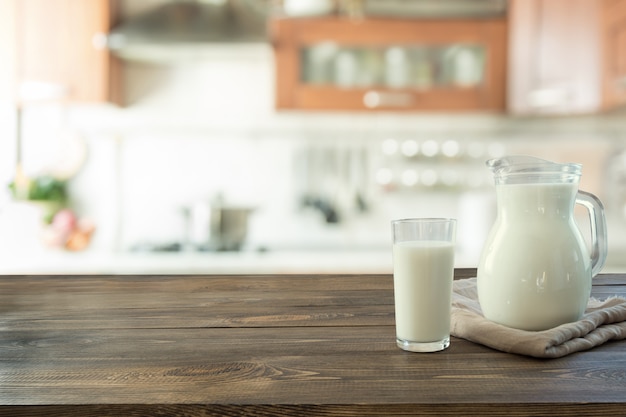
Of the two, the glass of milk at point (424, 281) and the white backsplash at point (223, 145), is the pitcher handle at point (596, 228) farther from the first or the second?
the white backsplash at point (223, 145)

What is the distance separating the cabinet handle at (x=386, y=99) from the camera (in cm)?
263

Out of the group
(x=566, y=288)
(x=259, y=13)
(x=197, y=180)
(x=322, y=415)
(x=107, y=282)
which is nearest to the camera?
(x=322, y=415)

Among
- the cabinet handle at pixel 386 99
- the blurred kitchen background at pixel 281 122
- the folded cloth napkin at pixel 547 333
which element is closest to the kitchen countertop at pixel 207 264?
the blurred kitchen background at pixel 281 122

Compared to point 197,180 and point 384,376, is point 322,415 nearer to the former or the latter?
point 384,376

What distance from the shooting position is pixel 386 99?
264cm

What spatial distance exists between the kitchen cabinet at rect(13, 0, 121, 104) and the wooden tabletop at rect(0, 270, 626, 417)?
1850mm

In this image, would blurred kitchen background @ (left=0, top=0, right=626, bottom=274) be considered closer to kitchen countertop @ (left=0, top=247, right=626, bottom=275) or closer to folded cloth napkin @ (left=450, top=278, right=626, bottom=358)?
kitchen countertop @ (left=0, top=247, right=626, bottom=275)

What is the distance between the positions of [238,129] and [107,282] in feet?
6.18

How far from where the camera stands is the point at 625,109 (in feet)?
9.27

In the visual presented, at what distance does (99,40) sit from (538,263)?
2.32m

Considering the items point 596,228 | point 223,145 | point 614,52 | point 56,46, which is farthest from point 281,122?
point 596,228

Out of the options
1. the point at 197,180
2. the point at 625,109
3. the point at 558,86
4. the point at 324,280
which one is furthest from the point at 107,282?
the point at 625,109

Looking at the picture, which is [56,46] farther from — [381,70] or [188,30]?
[381,70]

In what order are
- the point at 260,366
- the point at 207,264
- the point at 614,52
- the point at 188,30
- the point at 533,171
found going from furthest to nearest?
the point at 188,30 < the point at 614,52 < the point at 207,264 < the point at 533,171 < the point at 260,366
